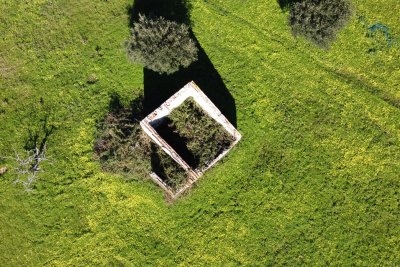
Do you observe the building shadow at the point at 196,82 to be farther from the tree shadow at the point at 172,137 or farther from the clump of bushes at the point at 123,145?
the clump of bushes at the point at 123,145

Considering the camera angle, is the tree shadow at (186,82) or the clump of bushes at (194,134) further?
the tree shadow at (186,82)

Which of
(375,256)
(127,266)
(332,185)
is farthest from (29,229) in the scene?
(375,256)

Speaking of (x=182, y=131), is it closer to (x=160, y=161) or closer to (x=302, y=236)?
(x=160, y=161)

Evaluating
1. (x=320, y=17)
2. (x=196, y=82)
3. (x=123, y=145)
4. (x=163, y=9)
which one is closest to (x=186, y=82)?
(x=196, y=82)

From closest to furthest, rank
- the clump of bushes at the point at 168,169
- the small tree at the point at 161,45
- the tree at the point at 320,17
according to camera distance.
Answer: the small tree at the point at 161,45 → the clump of bushes at the point at 168,169 → the tree at the point at 320,17

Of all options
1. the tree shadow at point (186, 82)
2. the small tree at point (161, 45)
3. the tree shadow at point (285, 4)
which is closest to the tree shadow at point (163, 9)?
the small tree at point (161, 45)

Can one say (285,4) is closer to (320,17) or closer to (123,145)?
(320,17)

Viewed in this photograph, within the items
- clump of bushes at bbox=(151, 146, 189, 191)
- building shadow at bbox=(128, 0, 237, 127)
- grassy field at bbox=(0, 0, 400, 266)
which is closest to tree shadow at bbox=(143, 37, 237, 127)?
building shadow at bbox=(128, 0, 237, 127)
